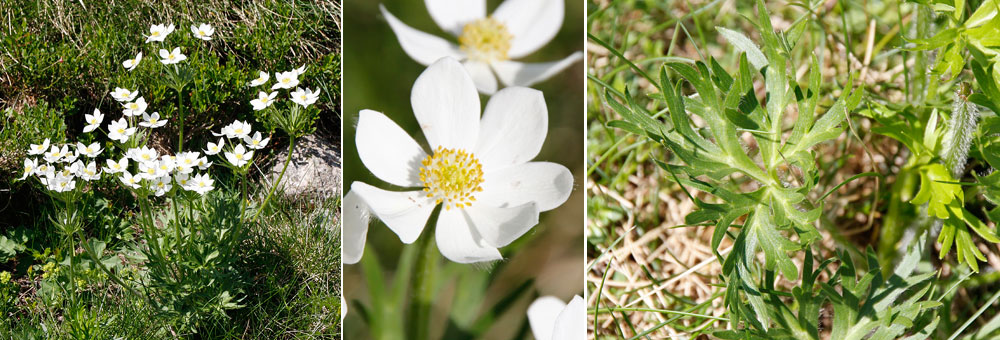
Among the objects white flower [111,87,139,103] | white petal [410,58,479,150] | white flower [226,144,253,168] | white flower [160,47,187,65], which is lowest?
white flower [226,144,253,168]

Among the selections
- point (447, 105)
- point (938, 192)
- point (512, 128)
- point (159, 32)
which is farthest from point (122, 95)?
point (938, 192)

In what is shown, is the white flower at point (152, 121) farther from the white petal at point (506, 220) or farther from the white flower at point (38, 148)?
the white petal at point (506, 220)

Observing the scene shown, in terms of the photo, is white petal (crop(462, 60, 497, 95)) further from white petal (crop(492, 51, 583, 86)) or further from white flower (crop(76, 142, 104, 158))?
white flower (crop(76, 142, 104, 158))

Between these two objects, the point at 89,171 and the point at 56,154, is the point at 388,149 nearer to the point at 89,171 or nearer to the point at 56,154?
the point at 89,171

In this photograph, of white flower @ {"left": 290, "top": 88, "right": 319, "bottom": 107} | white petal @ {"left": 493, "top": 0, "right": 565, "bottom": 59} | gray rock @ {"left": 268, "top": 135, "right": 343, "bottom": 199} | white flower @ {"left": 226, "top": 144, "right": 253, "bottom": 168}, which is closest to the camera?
white petal @ {"left": 493, "top": 0, "right": 565, "bottom": 59}

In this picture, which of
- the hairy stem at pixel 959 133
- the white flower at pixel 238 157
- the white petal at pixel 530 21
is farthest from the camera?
the white flower at pixel 238 157

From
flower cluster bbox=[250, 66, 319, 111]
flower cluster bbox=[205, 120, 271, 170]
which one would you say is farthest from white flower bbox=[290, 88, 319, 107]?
flower cluster bbox=[205, 120, 271, 170]

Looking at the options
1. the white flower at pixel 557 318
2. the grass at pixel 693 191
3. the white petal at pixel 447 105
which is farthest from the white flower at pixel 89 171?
the grass at pixel 693 191
